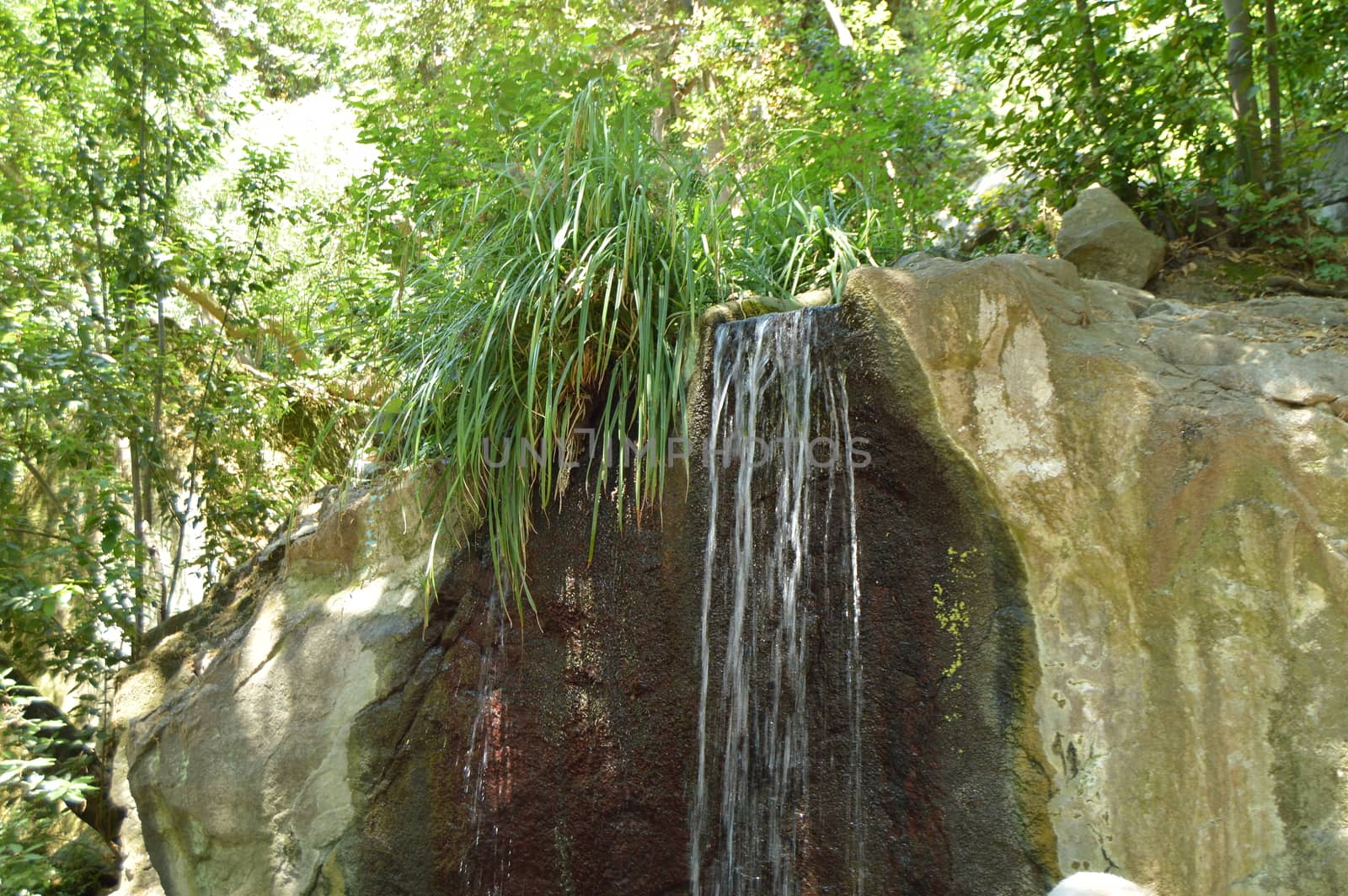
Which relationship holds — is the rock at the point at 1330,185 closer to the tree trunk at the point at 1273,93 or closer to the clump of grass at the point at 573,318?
the tree trunk at the point at 1273,93

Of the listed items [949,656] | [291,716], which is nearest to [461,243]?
[291,716]

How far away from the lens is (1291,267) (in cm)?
423

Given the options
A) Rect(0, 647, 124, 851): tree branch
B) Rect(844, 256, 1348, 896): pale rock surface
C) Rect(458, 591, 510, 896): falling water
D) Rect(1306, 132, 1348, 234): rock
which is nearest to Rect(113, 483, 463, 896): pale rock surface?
Rect(458, 591, 510, 896): falling water

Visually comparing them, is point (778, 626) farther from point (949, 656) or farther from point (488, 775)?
point (488, 775)

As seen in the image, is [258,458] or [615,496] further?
[258,458]

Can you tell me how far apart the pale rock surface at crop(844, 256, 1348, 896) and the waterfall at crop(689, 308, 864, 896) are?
441 millimetres

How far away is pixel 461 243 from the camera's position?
14.3ft

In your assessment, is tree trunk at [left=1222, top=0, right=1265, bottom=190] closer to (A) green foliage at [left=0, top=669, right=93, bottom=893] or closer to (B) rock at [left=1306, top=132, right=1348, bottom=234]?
(B) rock at [left=1306, top=132, right=1348, bottom=234]

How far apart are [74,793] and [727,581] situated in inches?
100

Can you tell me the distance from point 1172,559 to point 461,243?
9.72 feet

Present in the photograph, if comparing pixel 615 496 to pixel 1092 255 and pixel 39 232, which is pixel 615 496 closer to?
pixel 1092 255

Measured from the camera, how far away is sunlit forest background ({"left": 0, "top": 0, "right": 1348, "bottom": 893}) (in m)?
3.83

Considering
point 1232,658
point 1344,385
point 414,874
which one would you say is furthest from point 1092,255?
point 414,874

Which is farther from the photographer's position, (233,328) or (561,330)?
(233,328)
